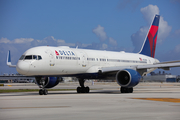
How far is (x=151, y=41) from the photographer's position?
38.1 meters

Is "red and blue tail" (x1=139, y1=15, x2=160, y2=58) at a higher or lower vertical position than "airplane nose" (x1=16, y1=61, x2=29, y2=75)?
higher

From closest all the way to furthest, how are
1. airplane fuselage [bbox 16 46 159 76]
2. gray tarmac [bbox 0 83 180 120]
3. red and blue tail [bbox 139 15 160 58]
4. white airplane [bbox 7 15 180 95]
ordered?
gray tarmac [bbox 0 83 180 120] < airplane fuselage [bbox 16 46 159 76] < white airplane [bbox 7 15 180 95] < red and blue tail [bbox 139 15 160 58]

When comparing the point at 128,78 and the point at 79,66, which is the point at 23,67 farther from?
the point at 128,78

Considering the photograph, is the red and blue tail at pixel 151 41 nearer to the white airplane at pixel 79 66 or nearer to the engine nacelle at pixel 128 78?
the white airplane at pixel 79 66

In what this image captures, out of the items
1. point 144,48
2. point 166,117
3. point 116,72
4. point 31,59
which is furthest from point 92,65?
point 166,117

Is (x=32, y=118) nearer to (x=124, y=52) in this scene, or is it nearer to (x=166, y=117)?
(x=166, y=117)

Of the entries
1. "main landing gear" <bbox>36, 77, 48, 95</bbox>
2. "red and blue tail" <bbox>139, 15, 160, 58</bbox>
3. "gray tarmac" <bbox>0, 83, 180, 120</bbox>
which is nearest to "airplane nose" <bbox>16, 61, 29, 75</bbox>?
"main landing gear" <bbox>36, 77, 48, 95</bbox>

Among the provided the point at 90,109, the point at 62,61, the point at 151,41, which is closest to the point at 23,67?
the point at 62,61

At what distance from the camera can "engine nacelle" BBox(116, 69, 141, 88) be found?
25919 millimetres

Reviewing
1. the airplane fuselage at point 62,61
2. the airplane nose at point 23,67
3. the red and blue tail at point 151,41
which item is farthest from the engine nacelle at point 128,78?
the red and blue tail at point 151,41

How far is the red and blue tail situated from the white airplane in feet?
13.8

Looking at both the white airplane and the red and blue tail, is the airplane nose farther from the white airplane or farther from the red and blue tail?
the red and blue tail

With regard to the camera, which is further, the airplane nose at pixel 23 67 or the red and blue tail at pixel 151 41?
the red and blue tail at pixel 151 41

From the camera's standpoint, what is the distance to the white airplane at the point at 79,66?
2362 centimetres
